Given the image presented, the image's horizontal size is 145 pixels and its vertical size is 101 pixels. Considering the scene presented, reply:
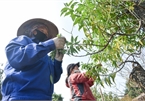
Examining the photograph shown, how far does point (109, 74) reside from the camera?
164cm

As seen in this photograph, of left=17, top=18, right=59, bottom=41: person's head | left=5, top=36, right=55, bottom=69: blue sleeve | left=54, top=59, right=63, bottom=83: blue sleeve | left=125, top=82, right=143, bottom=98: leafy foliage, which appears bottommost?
left=125, top=82, right=143, bottom=98: leafy foliage

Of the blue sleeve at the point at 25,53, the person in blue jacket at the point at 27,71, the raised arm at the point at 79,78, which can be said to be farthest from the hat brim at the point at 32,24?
the raised arm at the point at 79,78

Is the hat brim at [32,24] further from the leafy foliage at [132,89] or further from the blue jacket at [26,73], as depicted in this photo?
the leafy foliage at [132,89]

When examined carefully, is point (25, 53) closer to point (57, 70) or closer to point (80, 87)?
point (57, 70)

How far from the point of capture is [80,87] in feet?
11.5

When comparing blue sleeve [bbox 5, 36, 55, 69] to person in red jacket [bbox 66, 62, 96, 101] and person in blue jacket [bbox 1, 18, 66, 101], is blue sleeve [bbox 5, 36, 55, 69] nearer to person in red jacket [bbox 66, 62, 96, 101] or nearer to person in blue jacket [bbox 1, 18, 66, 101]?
person in blue jacket [bbox 1, 18, 66, 101]

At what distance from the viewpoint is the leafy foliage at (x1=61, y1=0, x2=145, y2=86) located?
1573 mm

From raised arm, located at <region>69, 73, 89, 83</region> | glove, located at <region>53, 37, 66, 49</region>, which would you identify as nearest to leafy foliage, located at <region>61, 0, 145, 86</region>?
glove, located at <region>53, 37, 66, 49</region>

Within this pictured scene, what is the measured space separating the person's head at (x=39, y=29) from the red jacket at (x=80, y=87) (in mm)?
1159

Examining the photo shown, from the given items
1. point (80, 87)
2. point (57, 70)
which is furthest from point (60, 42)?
point (80, 87)

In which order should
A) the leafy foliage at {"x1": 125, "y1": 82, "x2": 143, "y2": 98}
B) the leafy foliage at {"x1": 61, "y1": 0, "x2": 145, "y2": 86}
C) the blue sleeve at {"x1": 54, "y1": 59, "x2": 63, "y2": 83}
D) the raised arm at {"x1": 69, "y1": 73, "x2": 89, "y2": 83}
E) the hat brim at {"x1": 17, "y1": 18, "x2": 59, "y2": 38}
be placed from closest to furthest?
the leafy foliage at {"x1": 61, "y1": 0, "x2": 145, "y2": 86}
the blue sleeve at {"x1": 54, "y1": 59, "x2": 63, "y2": 83}
the hat brim at {"x1": 17, "y1": 18, "x2": 59, "y2": 38}
the leafy foliage at {"x1": 125, "y1": 82, "x2": 143, "y2": 98}
the raised arm at {"x1": 69, "y1": 73, "x2": 89, "y2": 83}

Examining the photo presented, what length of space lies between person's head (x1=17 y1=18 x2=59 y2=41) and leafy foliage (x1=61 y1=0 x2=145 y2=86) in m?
0.54

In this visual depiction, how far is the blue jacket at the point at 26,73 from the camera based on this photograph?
5.48ft

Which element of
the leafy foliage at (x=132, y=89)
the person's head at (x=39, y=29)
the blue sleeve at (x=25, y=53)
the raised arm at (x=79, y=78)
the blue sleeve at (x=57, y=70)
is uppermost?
the person's head at (x=39, y=29)
